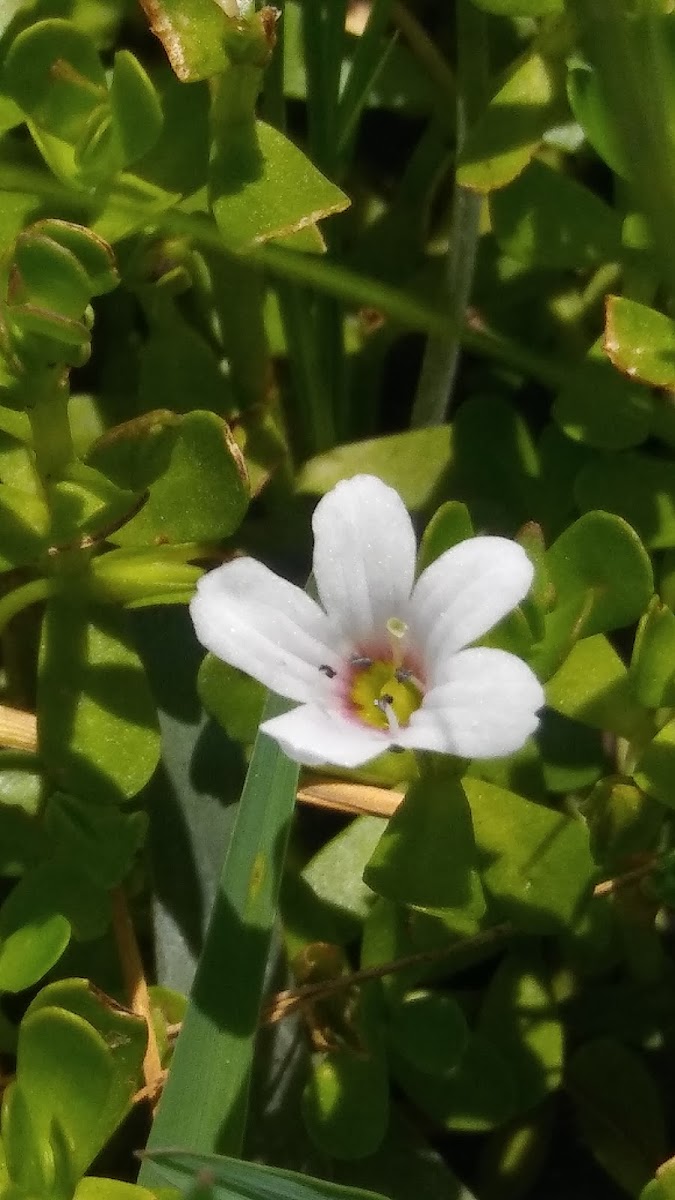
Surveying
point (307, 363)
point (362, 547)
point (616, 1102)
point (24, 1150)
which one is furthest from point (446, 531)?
Result: point (616, 1102)

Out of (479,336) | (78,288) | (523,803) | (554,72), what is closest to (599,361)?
(479,336)

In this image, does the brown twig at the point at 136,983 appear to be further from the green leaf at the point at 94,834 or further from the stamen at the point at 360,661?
the stamen at the point at 360,661

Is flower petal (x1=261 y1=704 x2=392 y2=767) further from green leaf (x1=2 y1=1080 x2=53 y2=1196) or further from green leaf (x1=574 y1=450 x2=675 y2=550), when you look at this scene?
green leaf (x1=574 y1=450 x2=675 y2=550)

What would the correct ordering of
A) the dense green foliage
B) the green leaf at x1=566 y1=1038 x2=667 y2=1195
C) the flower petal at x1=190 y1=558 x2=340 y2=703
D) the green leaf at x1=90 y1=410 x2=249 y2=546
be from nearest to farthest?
the flower petal at x1=190 y1=558 x2=340 y2=703 < the dense green foliage < the green leaf at x1=90 y1=410 x2=249 y2=546 < the green leaf at x1=566 y1=1038 x2=667 y2=1195

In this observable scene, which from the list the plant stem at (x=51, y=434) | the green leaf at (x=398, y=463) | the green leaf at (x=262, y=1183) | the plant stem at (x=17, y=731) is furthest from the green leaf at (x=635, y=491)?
the green leaf at (x=262, y=1183)

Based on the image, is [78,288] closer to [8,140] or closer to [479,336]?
[8,140]

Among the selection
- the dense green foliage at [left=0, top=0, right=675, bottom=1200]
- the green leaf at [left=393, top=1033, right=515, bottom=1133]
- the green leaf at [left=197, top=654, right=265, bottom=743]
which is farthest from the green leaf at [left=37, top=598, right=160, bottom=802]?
the green leaf at [left=393, top=1033, right=515, bottom=1133]
